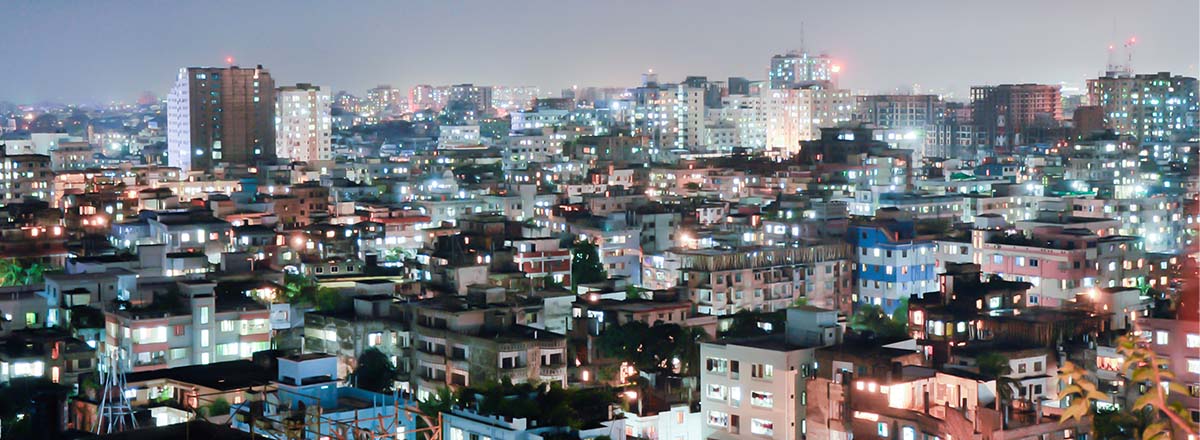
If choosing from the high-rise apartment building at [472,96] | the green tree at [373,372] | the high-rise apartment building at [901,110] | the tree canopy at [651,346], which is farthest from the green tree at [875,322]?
the high-rise apartment building at [472,96]

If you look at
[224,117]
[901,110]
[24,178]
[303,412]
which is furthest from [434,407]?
[901,110]

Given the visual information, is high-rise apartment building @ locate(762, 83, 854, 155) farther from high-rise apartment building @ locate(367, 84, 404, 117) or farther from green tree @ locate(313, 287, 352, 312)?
high-rise apartment building @ locate(367, 84, 404, 117)

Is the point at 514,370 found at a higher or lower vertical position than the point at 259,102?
lower

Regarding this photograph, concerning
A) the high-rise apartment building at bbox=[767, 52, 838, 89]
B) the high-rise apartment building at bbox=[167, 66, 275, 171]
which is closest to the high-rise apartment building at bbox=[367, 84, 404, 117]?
the high-rise apartment building at bbox=[767, 52, 838, 89]

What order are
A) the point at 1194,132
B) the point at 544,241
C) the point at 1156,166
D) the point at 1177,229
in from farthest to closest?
1. the point at 1194,132
2. the point at 1156,166
3. the point at 1177,229
4. the point at 544,241

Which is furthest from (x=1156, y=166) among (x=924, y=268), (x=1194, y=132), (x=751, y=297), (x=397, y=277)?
(x=397, y=277)

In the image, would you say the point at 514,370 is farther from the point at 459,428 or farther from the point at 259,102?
the point at 259,102
